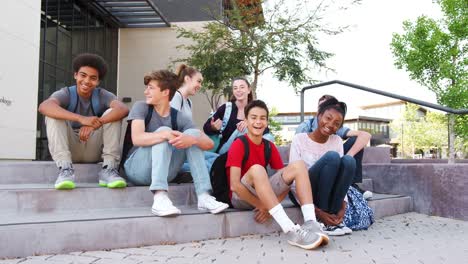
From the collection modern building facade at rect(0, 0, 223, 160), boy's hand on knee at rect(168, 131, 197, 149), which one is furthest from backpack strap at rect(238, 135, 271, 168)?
modern building facade at rect(0, 0, 223, 160)

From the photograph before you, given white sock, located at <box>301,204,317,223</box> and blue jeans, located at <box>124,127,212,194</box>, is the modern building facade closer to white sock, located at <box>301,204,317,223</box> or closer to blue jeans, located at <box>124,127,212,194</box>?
blue jeans, located at <box>124,127,212,194</box>

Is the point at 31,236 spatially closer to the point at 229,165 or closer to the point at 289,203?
the point at 229,165

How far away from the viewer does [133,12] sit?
1384 cm

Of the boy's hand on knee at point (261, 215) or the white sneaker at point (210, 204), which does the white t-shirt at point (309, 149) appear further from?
the white sneaker at point (210, 204)

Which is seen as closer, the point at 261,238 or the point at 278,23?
the point at 261,238

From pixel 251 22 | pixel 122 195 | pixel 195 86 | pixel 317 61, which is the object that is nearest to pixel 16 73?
pixel 195 86

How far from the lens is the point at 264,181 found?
3.24m

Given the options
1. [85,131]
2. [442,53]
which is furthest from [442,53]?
[85,131]

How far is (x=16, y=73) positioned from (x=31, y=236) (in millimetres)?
5139

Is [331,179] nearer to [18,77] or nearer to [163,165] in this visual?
[163,165]

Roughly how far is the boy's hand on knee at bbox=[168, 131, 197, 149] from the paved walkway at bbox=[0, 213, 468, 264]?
765 mm

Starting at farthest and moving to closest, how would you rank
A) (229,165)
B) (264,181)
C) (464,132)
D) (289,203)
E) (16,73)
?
1. (464,132)
2. (16,73)
3. (289,203)
4. (229,165)
5. (264,181)

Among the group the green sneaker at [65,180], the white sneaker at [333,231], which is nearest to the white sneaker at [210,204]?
the white sneaker at [333,231]

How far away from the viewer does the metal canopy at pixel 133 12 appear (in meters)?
13.0
